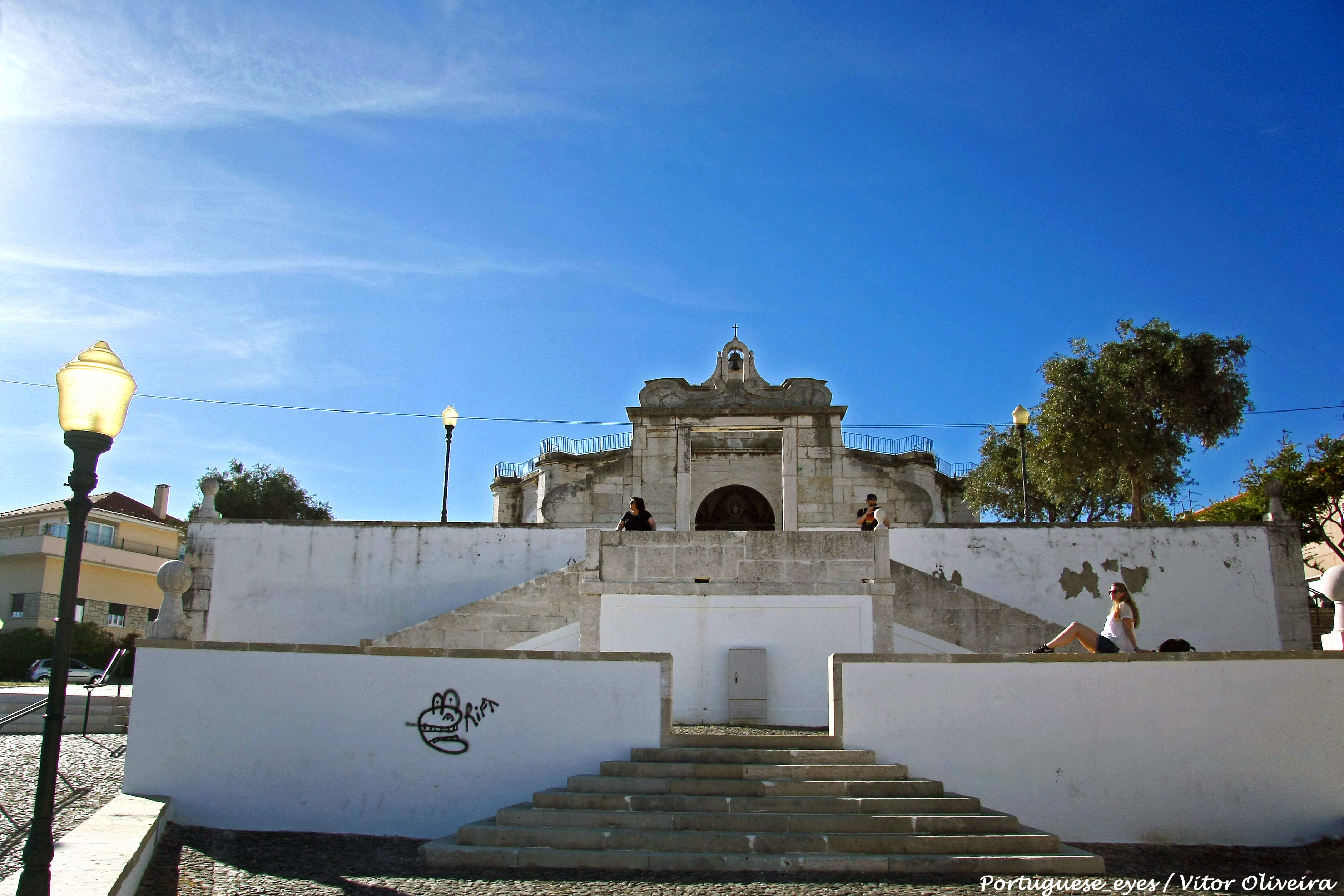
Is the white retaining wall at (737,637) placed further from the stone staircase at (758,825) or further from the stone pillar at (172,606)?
the stone pillar at (172,606)

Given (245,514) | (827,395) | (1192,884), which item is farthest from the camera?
(245,514)

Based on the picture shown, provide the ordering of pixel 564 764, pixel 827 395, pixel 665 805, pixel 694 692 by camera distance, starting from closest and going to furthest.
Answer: pixel 665 805 → pixel 564 764 → pixel 694 692 → pixel 827 395

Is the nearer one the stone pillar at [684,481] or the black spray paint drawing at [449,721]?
the black spray paint drawing at [449,721]

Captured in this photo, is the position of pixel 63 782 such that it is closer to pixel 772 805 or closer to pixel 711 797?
pixel 711 797

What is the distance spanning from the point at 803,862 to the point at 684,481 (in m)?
15.1

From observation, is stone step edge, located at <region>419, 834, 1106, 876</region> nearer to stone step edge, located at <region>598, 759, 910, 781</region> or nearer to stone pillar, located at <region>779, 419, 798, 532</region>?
stone step edge, located at <region>598, 759, 910, 781</region>

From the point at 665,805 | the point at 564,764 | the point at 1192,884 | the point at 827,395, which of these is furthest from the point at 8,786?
the point at 827,395

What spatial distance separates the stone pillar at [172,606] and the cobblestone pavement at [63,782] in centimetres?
153

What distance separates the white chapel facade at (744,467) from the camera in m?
22.5

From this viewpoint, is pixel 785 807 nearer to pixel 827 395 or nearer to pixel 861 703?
pixel 861 703

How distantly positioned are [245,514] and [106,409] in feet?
96.5

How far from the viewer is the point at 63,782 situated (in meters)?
9.85

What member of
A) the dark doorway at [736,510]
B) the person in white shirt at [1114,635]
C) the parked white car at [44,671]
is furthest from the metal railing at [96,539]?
the person in white shirt at [1114,635]

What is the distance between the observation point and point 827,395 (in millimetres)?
24312
